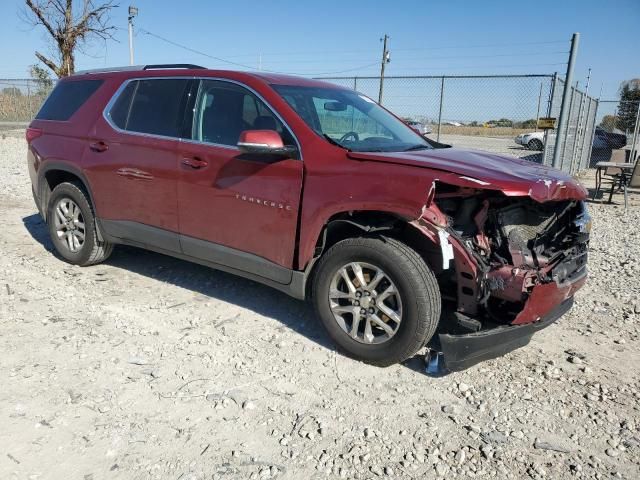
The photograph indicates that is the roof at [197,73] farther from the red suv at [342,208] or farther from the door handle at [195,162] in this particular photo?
the door handle at [195,162]

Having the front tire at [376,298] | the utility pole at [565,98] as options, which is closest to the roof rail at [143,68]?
the front tire at [376,298]

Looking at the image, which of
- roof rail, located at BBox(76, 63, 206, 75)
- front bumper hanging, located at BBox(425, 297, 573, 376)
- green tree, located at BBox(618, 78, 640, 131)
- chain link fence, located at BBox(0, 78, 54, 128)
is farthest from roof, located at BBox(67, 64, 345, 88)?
chain link fence, located at BBox(0, 78, 54, 128)

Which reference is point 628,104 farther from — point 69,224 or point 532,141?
point 69,224

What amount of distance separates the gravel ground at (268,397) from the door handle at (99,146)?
48.4 inches

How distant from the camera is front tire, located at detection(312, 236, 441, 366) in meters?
3.19

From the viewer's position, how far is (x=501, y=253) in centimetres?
329

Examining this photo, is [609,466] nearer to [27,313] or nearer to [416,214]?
[416,214]

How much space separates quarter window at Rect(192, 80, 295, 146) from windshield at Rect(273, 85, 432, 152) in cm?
20

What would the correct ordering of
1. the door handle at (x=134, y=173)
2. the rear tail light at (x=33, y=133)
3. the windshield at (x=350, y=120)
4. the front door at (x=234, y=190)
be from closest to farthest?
the front door at (x=234, y=190), the windshield at (x=350, y=120), the door handle at (x=134, y=173), the rear tail light at (x=33, y=133)

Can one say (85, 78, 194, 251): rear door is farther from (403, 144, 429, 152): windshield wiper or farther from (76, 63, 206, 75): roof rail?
(403, 144, 429, 152): windshield wiper

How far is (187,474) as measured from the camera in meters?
2.44

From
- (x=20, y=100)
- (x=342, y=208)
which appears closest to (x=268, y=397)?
(x=342, y=208)

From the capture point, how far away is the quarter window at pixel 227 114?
3.86 metres

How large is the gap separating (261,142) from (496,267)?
1.65m
